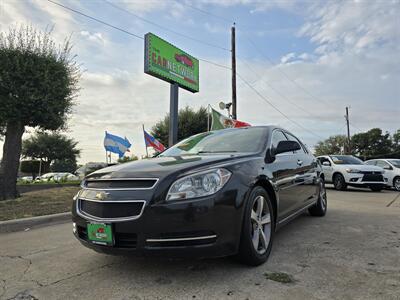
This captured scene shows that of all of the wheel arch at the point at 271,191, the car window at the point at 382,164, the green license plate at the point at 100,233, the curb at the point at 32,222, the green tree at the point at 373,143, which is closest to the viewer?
the green license plate at the point at 100,233

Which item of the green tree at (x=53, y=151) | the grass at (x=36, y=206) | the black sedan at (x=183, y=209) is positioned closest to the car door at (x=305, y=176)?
the black sedan at (x=183, y=209)

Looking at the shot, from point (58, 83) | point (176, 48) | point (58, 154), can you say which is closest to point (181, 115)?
point (176, 48)

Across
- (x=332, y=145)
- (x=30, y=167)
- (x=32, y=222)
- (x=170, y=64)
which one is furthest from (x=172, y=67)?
(x=332, y=145)

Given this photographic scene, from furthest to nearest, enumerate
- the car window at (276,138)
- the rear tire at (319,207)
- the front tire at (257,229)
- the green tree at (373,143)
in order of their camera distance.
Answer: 1. the green tree at (373,143)
2. the rear tire at (319,207)
3. the car window at (276,138)
4. the front tire at (257,229)

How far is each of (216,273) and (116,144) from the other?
15854 mm

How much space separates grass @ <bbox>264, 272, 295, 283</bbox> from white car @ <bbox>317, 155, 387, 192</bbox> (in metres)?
9.15

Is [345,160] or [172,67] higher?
[172,67]

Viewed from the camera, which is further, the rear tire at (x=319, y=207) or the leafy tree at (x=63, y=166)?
→ the leafy tree at (x=63, y=166)

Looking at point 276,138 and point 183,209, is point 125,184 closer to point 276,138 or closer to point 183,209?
point 183,209

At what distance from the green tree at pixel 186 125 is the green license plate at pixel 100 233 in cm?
2451

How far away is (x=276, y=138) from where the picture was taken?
13.1ft

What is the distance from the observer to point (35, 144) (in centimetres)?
4241

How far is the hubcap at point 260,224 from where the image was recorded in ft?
9.55

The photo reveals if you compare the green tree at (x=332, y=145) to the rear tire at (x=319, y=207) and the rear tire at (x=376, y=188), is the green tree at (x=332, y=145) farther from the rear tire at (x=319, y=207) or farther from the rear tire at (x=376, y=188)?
the rear tire at (x=319, y=207)
